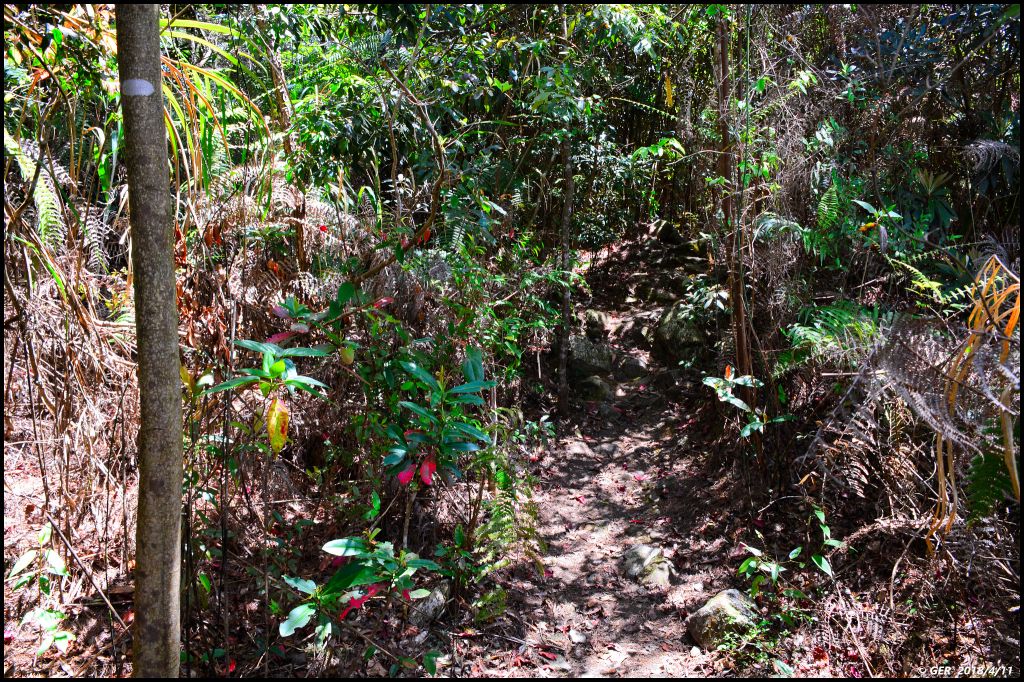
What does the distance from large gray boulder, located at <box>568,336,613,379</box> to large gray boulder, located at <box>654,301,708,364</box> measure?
0.57 m

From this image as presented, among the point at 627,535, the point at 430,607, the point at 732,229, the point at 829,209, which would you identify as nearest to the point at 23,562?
the point at 430,607

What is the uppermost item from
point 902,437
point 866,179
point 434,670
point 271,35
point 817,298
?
point 271,35

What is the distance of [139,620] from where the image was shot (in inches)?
69.6

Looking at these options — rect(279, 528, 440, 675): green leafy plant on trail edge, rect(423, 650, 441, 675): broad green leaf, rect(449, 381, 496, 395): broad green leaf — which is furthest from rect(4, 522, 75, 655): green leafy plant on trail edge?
rect(449, 381, 496, 395): broad green leaf

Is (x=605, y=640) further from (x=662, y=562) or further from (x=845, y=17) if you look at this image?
(x=845, y=17)

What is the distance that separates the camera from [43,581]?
8.14 ft

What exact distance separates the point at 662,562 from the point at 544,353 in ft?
9.57

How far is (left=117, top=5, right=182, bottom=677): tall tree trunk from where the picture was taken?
1.71 metres

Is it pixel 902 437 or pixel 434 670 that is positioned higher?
pixel 902 437

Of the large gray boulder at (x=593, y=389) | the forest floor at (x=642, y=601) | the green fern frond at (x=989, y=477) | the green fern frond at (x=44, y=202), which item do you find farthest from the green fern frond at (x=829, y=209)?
the green fern frond at (x=44, y=202)

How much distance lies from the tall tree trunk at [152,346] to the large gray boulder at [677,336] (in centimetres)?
451

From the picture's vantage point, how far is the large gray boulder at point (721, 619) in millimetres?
3207

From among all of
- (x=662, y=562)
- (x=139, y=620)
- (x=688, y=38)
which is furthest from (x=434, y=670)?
(x=688, y=38)

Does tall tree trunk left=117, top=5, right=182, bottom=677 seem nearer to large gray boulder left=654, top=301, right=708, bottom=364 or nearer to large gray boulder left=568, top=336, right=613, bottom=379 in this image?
large gray boulder left=654, top=301, right=708, bottom=364
